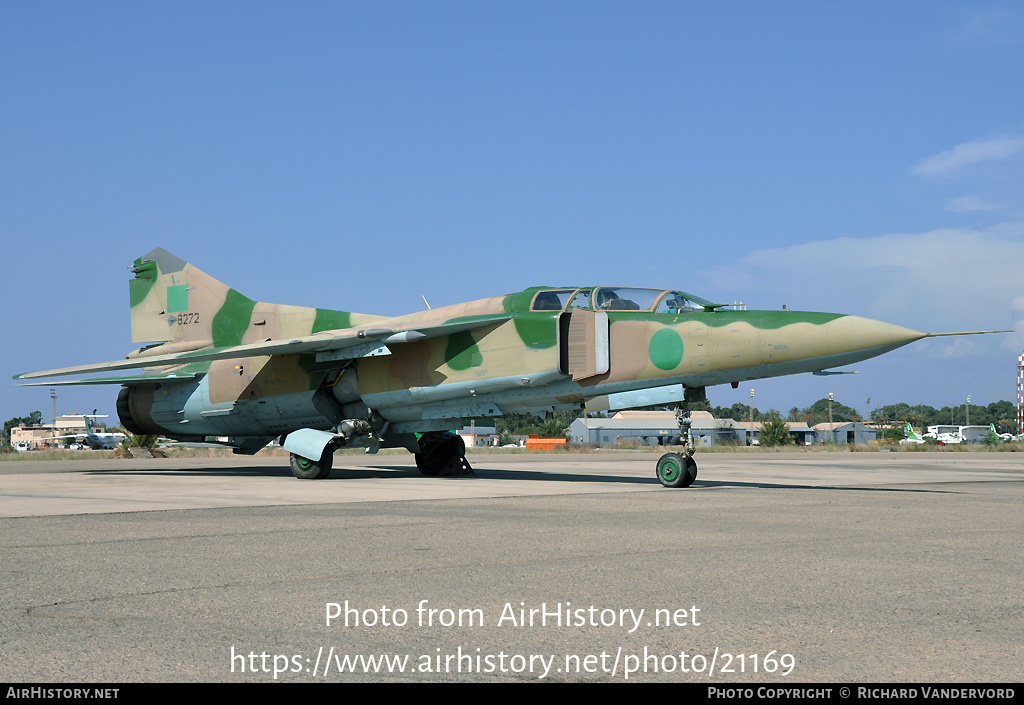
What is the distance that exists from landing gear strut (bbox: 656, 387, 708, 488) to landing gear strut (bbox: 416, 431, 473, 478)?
574 cm

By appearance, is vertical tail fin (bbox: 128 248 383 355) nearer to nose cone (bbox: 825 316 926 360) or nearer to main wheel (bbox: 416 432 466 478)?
main wheel (bbox: 416 432 466 478)

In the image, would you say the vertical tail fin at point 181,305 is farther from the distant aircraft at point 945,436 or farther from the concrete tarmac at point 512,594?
the distant aircraft at point 945,436

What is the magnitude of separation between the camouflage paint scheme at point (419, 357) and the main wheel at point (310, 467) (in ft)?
1.03

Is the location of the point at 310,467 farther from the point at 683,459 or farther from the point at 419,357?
the point at 683,459

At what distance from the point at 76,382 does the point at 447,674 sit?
19050mm

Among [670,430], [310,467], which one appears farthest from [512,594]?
[670,430]

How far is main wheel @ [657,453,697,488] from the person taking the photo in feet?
45.3

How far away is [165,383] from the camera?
1978 cm

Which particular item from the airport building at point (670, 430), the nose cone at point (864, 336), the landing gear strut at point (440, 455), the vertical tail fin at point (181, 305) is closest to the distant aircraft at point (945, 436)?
the airport building at point (670, 430)

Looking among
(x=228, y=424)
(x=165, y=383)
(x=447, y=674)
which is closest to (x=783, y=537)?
(x=447, y=674)

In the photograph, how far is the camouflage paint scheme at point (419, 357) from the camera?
1316 centimetres

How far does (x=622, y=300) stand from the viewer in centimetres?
1462

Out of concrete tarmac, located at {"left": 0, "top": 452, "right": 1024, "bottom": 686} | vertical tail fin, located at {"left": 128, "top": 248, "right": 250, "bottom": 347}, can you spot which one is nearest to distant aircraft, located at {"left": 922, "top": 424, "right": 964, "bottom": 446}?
vertical tail fin, located at {"left": 128, "top": 248, "right": 250, "bottom": 347}
